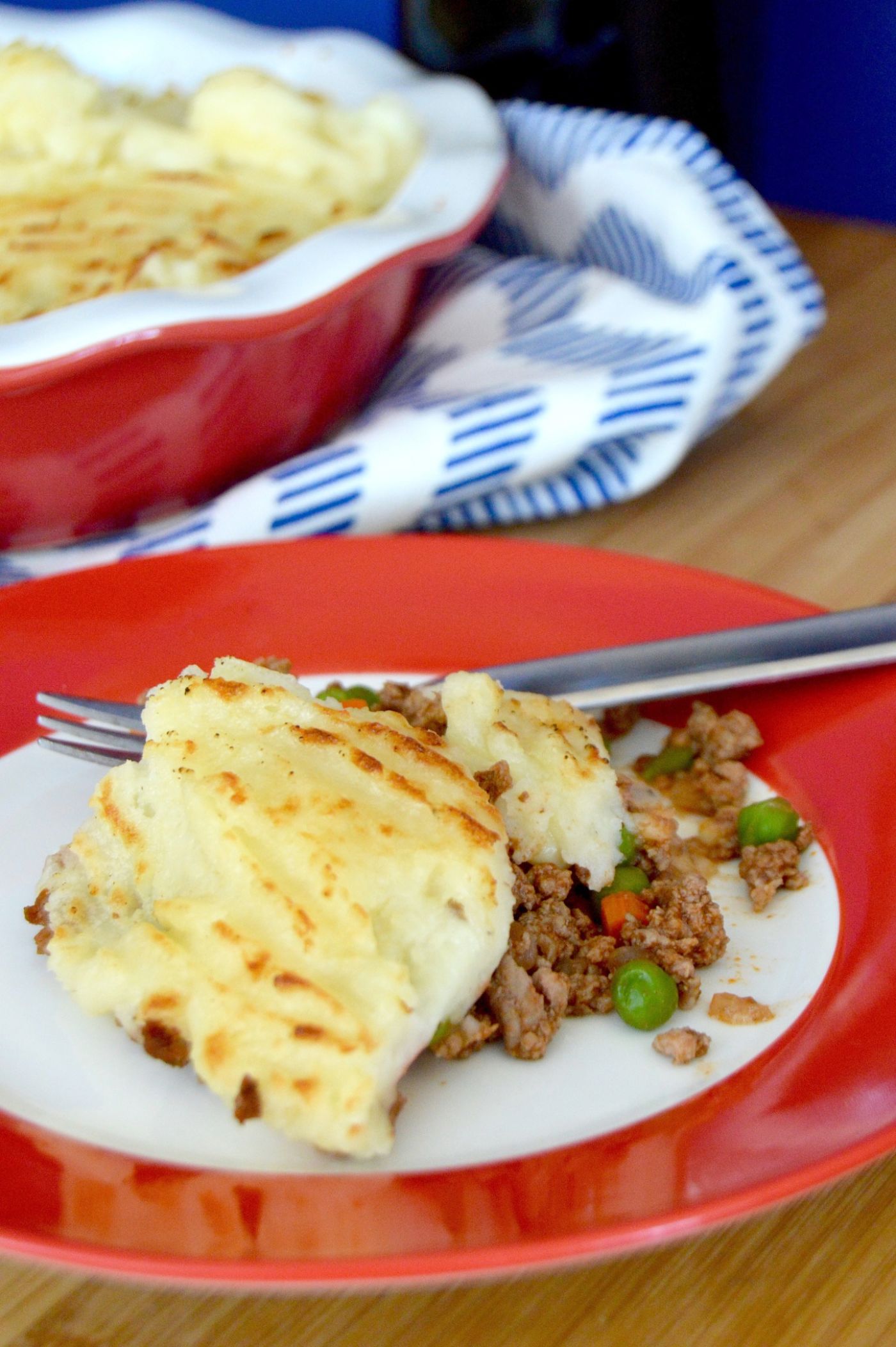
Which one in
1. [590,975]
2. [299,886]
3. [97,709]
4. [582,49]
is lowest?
[97,709]

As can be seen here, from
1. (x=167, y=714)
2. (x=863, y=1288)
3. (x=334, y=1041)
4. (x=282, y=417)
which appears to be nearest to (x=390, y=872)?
(x=334, y=1041)

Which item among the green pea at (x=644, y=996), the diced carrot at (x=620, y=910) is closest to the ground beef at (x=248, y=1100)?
the green pea at (x=644, y=996)

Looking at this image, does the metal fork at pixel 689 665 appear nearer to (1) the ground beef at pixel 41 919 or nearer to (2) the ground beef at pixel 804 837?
(2) the ground beef at pixel 804 837

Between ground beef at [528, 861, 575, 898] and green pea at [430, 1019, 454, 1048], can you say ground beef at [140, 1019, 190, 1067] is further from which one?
ground beef at [528, 861, 575, 898]

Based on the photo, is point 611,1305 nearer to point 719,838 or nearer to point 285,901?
point 285,901

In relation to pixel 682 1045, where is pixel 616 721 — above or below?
below

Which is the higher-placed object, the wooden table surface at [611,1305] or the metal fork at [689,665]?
the metal fork at [689,665]

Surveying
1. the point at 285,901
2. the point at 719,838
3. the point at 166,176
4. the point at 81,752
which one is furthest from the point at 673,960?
the point at 166,176
